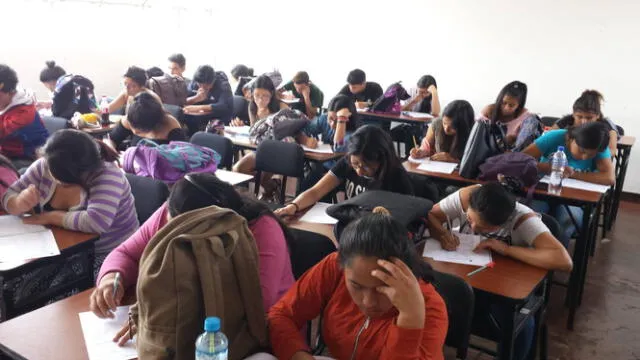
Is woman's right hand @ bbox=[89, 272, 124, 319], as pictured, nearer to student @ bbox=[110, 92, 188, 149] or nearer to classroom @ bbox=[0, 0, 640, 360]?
classroom @ bbox=[0, 0, 640, 360]

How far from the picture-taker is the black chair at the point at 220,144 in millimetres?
3830

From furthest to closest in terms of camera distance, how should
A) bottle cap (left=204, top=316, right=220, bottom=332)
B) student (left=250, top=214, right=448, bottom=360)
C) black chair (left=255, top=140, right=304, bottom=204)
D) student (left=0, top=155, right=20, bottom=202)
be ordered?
black chair (left=255, top=140, right=304, bottom=204) < student (left=0, top=155, right=20, bottom=202) < student (left=250, top=214, right=448, bottom=360) < bottle cap (left=204, top=316, right=220, bottom=332)

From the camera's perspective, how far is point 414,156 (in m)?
3.95

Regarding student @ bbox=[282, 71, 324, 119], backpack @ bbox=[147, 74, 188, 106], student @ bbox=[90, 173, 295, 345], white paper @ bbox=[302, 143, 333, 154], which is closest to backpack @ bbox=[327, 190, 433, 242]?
student @ bbox=[90, 173, 295, 345]

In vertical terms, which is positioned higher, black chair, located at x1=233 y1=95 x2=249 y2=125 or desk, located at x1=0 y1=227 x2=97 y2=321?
black chair, located at x1=233 y1=95 x2=249 y2=125

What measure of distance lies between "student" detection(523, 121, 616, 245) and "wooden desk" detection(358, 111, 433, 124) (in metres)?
2.04

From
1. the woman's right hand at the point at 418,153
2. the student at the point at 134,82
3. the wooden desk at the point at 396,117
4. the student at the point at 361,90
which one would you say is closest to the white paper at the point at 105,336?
the woman's right hand at the point at 418,153

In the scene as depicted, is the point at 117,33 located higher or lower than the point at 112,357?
higher

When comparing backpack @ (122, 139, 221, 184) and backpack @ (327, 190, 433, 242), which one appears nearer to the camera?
backpack @ (327, 190, 433, 242)

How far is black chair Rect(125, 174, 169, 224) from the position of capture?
2555 mm

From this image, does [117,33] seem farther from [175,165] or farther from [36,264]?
[36,264]

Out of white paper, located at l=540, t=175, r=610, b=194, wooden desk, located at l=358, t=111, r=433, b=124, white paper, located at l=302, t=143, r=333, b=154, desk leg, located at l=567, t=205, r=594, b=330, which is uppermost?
wooden desk, located at l=358, t=111, r=433, b=124

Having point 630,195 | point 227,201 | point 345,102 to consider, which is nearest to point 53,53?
point 345,102

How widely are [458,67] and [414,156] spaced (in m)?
3.34
